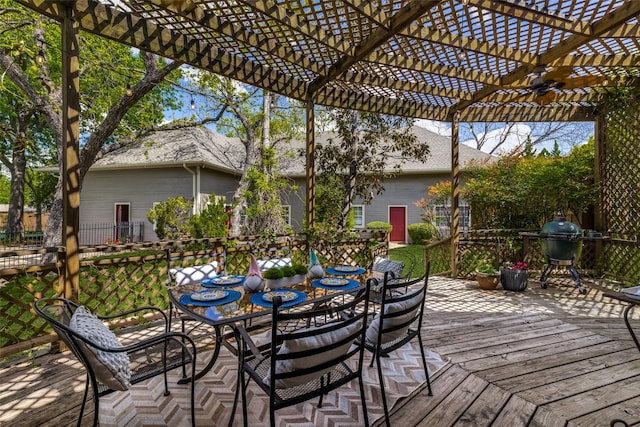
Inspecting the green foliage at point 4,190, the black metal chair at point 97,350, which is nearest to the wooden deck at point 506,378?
the black metal chair at point 97,350

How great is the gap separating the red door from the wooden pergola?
8472 millimetres

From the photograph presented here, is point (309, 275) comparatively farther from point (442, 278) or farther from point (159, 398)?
point (442, 278)

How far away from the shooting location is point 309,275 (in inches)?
131

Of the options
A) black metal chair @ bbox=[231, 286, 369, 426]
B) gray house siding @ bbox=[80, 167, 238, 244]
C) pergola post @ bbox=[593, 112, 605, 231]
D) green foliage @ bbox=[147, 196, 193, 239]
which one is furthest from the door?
pergola post @ bbox=[593, 112, 605, 231]

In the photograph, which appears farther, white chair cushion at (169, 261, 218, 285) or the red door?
the red door

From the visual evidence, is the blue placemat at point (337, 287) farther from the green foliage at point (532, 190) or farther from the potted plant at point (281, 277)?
the green foliage at point (532, 190)

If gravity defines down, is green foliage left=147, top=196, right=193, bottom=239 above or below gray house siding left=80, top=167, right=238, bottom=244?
below

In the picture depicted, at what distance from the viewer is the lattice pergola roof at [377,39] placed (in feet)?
10.5

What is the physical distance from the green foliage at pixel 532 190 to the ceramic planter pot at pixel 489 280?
95.6 inches

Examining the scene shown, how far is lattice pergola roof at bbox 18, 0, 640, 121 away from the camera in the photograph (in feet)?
10.5

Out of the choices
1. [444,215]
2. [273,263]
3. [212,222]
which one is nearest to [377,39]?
[273,263]

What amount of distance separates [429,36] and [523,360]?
349 centimetres

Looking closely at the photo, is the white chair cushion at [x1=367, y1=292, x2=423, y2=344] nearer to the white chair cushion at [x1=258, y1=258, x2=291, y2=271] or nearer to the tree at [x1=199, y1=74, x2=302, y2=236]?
the white chair cushion at [x1=258, y1=258, x2=291, y2=271]

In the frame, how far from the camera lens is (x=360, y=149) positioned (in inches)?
408
